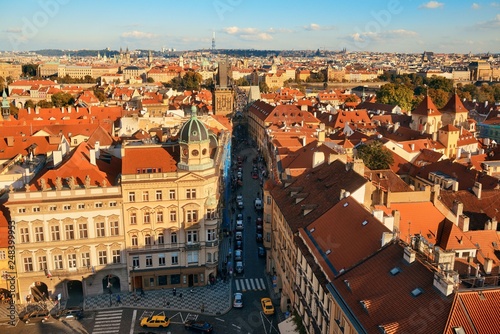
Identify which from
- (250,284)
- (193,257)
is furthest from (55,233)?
(250,284)

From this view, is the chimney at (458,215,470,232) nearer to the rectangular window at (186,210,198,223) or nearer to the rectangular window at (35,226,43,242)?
the rectangular window at (186,210,198,223)

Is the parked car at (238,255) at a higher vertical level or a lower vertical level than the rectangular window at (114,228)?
lower

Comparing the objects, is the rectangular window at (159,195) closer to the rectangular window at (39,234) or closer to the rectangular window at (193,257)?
the rectangular window at (193,257)

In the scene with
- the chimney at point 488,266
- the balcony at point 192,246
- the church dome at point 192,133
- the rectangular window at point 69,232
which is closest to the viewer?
the chimney at point 488,266

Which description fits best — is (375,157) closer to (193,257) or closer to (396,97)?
(193,257)

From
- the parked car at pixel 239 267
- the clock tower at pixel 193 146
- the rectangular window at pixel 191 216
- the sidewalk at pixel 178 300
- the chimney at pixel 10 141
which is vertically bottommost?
the sidewalk at pixel 178 300

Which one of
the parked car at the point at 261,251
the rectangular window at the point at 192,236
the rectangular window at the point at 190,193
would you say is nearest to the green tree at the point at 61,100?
the parked car at the point at 261,251

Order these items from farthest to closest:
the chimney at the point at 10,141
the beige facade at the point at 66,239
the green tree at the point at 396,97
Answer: the green tree at the point at 396,97 < the chimney at the point at 10,141 < the beige facade at the point at 66,239
